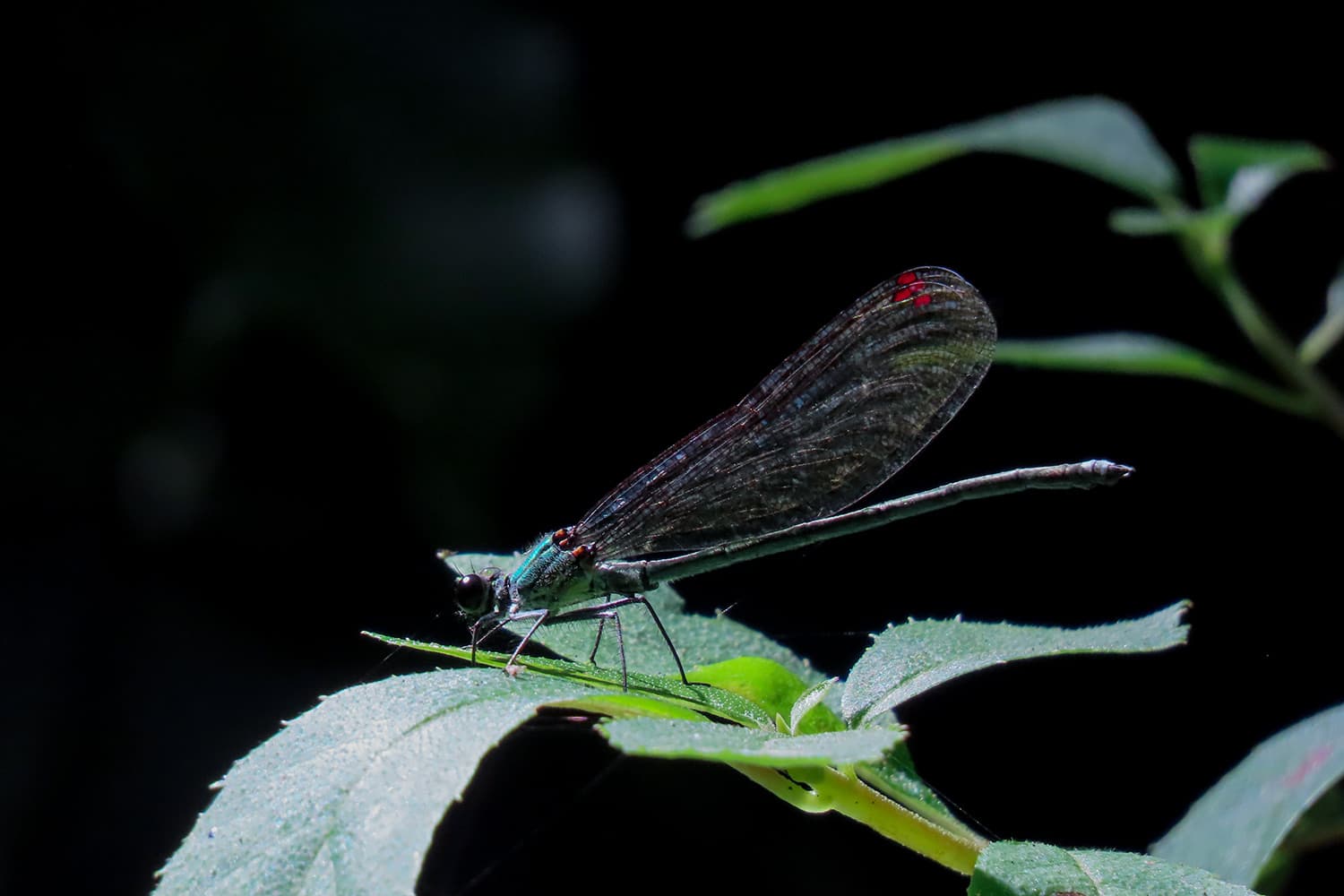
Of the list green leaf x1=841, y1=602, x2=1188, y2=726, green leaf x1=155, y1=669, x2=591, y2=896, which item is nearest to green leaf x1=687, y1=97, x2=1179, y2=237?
green leaf x1=841, y1=602, x2=1188, y2=726

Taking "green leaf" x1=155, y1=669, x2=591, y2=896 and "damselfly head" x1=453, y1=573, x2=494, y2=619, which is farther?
"damselfly head" x1=453, y1=573, x2=494, y2=619

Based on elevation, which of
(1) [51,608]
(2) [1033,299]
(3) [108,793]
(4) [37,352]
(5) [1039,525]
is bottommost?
(3) [108,793]

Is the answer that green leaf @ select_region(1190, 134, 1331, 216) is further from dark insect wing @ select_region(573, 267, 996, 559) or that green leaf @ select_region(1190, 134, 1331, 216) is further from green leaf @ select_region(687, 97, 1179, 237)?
dark insect wing @ select_region(573, 267, 996, 559)

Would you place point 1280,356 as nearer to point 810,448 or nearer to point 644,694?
point 810,448

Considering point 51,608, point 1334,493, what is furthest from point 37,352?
point 1334,493

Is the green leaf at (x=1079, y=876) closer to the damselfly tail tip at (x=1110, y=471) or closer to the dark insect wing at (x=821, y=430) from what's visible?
the damselfly tail tip at (x=1110, y=471)

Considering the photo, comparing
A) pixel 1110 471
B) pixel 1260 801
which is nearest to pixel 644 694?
pixel 1260 801

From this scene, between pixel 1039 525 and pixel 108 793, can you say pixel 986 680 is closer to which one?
pixel 1039 525
